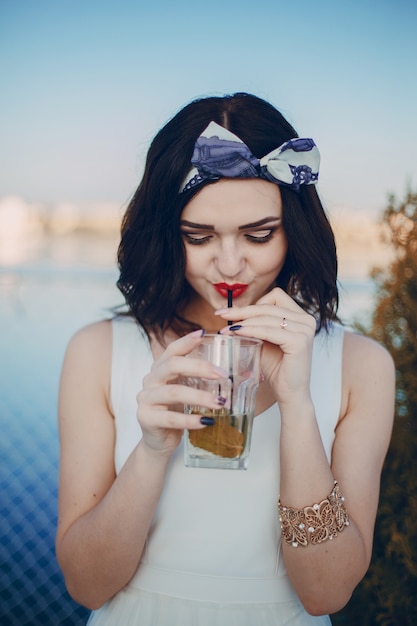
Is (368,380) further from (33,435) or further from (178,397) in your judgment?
(33,435)

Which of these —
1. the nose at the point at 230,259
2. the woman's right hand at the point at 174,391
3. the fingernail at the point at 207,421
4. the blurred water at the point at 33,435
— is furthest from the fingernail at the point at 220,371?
the blurred water at the point at 33,435

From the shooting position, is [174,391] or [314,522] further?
[314,522]

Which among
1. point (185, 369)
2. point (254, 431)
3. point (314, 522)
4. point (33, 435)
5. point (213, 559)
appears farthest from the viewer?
point (33, 435)

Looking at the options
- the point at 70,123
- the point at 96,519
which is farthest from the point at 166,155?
the point at 70,123

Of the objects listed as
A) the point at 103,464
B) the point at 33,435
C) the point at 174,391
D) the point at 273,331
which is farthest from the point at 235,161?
the point at 33,435

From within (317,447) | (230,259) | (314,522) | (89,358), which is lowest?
(314,522)

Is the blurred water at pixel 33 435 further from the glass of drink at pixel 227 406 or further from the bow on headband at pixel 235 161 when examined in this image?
the glass of drink at pixel 227 406

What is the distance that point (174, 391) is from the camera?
150cm

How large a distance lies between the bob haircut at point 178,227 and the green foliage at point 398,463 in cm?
86

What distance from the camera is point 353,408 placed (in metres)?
2.17

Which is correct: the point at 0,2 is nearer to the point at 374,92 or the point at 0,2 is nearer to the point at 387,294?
the point at 374,92

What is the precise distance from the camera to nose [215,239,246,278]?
6.34 feet

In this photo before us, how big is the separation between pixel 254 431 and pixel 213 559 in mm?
427

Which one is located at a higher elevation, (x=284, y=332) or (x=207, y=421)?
(x=284, y=332)
